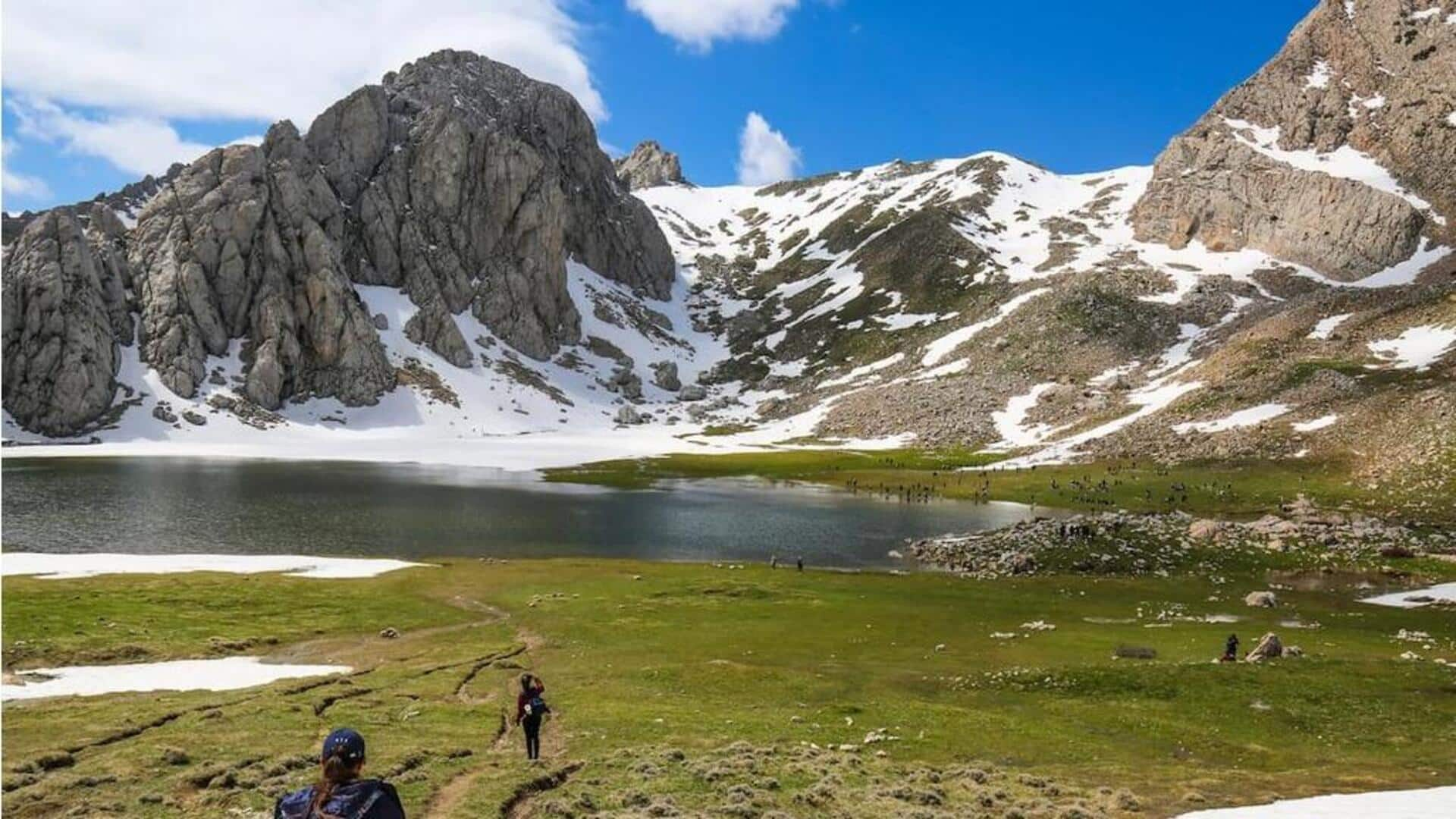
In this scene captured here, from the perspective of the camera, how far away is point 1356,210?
18850 cm

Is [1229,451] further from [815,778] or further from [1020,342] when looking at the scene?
[815,778]

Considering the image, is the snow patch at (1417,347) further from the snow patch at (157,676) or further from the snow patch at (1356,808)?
the snow patch at (157,676)

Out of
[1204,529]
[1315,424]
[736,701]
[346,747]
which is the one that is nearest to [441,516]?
[736,701]

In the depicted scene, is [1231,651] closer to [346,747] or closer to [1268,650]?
[1268,650]

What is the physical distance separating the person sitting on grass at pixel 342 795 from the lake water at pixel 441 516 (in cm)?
6632

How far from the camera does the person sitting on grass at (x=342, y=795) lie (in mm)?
8180

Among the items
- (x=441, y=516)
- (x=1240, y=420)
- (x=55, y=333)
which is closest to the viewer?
(x=441, y=516)

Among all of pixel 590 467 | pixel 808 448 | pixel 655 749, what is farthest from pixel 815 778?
pixel 808 448

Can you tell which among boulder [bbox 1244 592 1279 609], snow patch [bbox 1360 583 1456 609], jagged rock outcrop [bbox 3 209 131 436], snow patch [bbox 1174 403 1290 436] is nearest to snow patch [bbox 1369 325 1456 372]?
snow patch [bbox 1174 403 1290 436]

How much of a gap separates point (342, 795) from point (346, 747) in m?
0.43

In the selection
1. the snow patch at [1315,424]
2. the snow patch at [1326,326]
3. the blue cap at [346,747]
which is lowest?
the blue cap at [346,747]

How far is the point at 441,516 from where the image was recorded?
90.8m

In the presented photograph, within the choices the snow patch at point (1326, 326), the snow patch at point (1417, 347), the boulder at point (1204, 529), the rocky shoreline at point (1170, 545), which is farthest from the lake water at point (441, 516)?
the snow patch at point (1326, 326)

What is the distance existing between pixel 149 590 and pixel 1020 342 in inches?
7011
